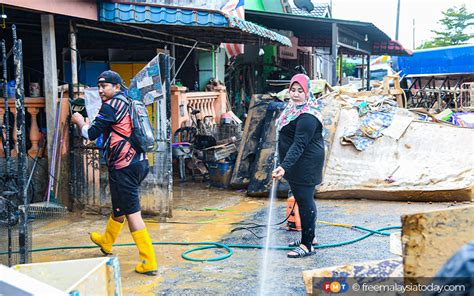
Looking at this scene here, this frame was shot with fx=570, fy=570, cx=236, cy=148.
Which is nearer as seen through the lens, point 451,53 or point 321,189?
point 321,189

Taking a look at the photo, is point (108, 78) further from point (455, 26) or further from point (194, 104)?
point (455, 26)

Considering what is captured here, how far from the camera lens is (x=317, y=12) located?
25828 mm

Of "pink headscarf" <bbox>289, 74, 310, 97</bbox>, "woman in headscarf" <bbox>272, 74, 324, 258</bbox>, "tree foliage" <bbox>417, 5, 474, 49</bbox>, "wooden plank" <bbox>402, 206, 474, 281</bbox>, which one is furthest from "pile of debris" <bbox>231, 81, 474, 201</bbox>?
"tree foliage" <bbox>417, 5, 474, 49</bbox>

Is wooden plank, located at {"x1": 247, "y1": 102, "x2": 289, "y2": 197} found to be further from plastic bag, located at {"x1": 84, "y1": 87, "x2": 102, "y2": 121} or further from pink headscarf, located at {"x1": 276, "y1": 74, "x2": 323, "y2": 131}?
pink headscarf, located at {"x1": 276, "y1": 74, "x2": 323, "y2": 131}

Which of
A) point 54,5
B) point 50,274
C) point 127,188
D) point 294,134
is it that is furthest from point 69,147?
point 50,274

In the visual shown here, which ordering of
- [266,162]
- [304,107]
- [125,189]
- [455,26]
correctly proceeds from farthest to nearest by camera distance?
[455,26]
[266,162]
[304,107]
[125,189]

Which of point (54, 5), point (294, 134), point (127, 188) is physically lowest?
point (127, 188)

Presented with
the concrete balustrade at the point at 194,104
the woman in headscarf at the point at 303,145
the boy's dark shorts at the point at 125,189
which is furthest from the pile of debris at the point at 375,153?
the boy's dark shorts at the point at 125,189

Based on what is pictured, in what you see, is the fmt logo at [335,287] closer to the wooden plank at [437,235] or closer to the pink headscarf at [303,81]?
the wooden plank at [437,235]

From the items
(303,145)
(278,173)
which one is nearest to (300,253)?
(278,173)

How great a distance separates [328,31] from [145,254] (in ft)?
39.4

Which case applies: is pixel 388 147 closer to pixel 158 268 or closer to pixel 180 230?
pixel 180 230

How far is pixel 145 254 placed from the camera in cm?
512

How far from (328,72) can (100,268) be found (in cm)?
2706
